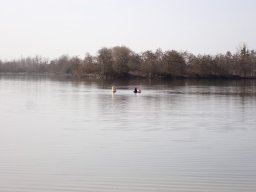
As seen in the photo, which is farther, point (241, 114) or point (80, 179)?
point (241, 114)

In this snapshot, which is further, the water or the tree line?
the tree line

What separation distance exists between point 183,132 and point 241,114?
9.22m

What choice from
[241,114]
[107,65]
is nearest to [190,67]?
[107,65]

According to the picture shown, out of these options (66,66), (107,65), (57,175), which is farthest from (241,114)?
(66,66)

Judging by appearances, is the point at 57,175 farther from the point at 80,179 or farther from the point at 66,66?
the point at 66,66

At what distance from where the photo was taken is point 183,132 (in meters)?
19.0

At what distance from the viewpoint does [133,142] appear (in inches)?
640

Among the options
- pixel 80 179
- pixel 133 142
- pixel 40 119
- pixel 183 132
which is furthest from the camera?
pixel 40 119

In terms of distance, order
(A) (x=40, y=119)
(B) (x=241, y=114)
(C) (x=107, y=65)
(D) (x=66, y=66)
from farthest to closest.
A: (D) (x=66, y=66)
(C) (x=107, y=65)
(B) (x=241, y=114)
(A) (x=40, y=119)

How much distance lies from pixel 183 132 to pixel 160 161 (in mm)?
6328

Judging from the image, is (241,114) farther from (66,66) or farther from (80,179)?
(66,66)

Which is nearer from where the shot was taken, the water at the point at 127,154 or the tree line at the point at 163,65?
the water at the point at 127,154

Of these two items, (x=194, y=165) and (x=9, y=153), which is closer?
(x=194, y=165)

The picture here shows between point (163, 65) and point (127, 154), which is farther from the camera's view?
point (163, 65)
